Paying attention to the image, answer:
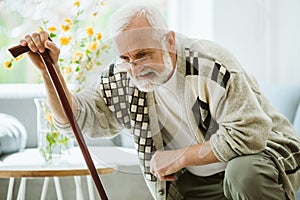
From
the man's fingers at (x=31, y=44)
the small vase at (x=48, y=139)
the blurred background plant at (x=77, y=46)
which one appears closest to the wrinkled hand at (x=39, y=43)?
the man's fingers at (x=31, y=44)

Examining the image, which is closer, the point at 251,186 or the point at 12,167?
the point at 251,186

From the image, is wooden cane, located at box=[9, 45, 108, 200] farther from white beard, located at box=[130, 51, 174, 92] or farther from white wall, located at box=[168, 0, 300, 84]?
white wall, located at box=[168, 0, 300, 84]

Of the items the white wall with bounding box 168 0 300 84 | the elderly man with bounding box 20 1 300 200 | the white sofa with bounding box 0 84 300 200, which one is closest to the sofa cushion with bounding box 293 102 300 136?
the white sofa with bounding box 0 84 300 200

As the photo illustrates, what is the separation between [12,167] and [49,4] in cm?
133

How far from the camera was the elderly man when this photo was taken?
1.47 metres

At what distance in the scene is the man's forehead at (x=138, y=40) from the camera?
1433 millimetres

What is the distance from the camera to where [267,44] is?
2.94 metres

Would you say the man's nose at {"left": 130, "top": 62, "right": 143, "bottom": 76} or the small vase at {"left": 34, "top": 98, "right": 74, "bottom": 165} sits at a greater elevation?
the man's nose at {"left": 130, "top": 62, "right": 143, "bottom": 76}

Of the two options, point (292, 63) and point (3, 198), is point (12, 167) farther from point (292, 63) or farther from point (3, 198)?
point (292, 63)

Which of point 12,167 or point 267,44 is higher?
point 267,44

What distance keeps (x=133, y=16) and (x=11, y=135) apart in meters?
1.34

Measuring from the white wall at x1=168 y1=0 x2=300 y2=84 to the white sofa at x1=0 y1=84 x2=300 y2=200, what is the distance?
36 centimetres

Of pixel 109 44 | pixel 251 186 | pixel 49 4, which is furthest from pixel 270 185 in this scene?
pixel 49 4

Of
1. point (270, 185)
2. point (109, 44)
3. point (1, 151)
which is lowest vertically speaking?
Result: point (1, 151)
